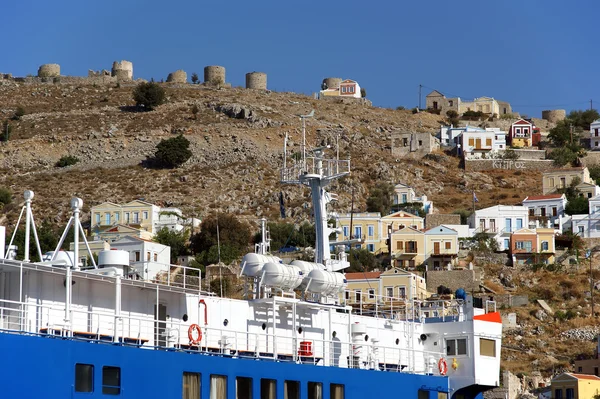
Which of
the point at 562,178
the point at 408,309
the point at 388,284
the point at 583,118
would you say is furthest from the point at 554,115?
the point at 408,309

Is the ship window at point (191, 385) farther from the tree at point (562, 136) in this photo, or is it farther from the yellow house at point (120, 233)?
the tree at point (562, 136)

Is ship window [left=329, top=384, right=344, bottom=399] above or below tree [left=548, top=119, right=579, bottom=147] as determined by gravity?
below

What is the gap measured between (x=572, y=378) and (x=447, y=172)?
65.6 m

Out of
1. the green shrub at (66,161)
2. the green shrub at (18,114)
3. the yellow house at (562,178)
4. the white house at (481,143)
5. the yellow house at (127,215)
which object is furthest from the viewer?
the green shrub at (18,114)

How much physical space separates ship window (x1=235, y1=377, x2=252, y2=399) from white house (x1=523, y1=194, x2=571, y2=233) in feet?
272

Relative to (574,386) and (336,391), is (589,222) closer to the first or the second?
(574,386)

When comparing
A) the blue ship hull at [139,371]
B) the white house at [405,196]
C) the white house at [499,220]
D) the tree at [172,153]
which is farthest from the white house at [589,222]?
the blue ship hull at [139,371]

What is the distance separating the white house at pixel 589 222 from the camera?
107m

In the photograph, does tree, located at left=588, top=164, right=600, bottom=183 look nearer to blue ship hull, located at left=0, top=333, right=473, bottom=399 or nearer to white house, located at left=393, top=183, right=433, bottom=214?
white house, located at left=393, top=183, right=433, bottom=214

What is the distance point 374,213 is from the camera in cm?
10794

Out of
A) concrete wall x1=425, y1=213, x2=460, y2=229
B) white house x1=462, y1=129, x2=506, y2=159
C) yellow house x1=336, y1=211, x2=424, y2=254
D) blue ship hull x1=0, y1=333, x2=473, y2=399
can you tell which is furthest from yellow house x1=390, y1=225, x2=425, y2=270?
blue ship hull x1=0, y1=333, x2=473, y2=399

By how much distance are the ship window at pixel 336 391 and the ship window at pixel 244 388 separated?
305 cm

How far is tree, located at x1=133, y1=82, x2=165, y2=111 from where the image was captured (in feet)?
486

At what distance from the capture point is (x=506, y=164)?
441 ft
